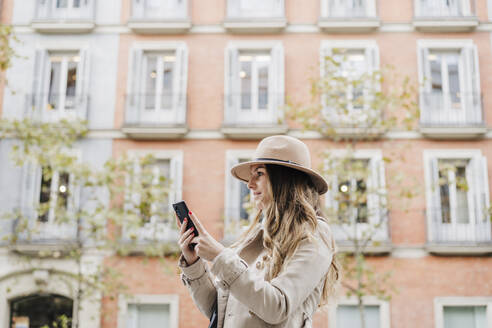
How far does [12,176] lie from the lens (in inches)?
512

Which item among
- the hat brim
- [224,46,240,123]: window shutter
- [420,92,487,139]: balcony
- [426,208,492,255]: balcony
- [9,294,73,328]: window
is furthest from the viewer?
[224,46,240,123]: window shutter

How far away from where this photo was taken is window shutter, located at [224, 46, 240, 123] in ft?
42.9

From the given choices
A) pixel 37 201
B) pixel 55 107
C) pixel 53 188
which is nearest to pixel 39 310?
pixel 37 201

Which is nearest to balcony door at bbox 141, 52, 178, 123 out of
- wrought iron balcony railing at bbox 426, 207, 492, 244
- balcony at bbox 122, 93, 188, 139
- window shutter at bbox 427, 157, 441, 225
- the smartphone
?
balcony at bbox 122, 93, 188, 139

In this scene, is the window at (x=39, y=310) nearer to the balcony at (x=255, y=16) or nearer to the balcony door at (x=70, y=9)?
the balcony door at (x=70, y=9)

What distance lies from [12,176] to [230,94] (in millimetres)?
5174

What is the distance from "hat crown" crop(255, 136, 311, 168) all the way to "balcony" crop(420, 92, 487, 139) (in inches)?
429

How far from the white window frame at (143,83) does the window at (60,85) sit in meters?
1.04

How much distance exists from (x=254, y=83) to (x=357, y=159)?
2.91 meters

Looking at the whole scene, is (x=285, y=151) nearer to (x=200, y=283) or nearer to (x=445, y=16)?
(x=200, y=283)

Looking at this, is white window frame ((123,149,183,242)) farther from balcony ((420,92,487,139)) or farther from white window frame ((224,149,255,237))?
balcony ((420,92,487,139))

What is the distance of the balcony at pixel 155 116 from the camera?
41.9ft

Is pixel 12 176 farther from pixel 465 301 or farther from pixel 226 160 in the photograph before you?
pixel 465 301

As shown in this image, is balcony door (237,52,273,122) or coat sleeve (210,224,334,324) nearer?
coat sleeve (210,224,334,324)
